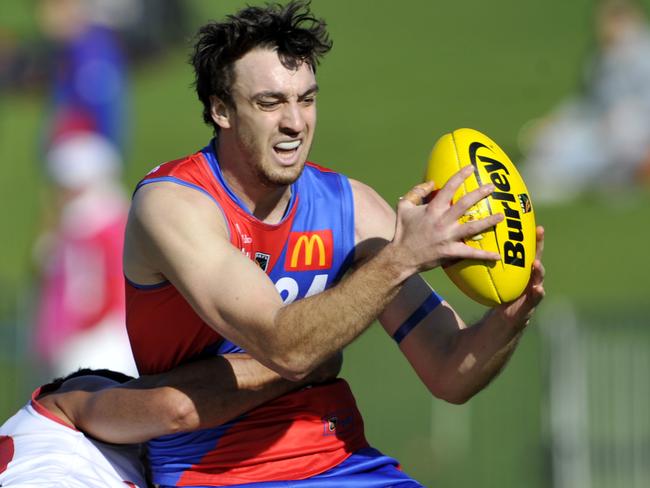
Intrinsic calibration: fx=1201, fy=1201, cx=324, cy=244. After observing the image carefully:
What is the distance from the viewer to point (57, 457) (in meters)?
4.79

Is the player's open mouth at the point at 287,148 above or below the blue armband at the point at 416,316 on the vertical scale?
above

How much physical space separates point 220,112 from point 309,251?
2.23 ft

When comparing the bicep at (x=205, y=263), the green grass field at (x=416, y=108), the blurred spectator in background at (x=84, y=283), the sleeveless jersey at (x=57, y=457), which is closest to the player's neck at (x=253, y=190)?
the bicep at (x=205, y=263)

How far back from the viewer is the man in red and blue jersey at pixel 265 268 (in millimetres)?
4438

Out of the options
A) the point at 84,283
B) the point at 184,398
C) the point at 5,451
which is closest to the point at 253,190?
the point at 184,398

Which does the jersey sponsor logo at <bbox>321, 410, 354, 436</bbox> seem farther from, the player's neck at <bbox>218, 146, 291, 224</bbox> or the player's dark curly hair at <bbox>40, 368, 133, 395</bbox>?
the player's dark curly hair at <bbox>40, 368, 133, 395</bbox>

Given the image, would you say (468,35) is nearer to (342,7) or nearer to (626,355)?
(342,7)

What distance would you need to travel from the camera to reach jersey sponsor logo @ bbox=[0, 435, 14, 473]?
4.81 metres

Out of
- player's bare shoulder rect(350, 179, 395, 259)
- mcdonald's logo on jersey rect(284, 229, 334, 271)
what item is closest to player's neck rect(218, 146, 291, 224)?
mcdonald's logo on jersey rect(284, 229, 334, 271)

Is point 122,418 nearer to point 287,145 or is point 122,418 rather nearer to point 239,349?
point 239,349

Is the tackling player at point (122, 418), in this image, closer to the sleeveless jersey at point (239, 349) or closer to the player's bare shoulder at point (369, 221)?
the sleeveless jersey at point (239, 349)

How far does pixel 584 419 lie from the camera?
11125mm

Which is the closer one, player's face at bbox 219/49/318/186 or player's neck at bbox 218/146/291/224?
player's face at bbox 219/49/318/186

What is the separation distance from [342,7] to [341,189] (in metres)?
14.5
